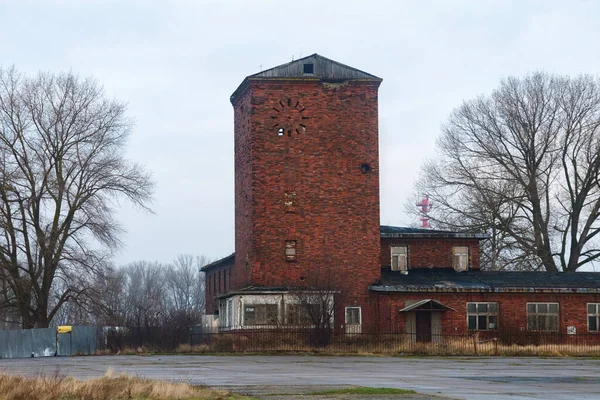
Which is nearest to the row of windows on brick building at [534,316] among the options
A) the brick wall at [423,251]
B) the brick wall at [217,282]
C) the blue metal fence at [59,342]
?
the brick wall at [423,251]

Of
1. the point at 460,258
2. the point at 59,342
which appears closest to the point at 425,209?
the point at 460,258

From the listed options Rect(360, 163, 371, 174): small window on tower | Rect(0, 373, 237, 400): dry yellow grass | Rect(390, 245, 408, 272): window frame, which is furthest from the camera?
Rect(390, 245, 408, 272): window frame

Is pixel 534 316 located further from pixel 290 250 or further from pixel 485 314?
pixel 290 250

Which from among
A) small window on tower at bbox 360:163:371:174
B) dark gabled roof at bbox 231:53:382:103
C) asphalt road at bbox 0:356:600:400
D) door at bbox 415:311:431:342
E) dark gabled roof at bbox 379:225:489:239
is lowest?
asphalt road at bbox 0:356:600:400

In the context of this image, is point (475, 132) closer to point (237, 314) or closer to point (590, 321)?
point (590, 321)

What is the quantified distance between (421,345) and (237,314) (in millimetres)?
10940

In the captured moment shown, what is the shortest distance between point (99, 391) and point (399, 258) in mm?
40931

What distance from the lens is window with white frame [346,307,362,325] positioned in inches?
2128

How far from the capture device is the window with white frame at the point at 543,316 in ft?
179

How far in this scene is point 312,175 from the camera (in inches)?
2172

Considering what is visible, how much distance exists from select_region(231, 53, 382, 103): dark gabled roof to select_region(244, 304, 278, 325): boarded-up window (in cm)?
1235

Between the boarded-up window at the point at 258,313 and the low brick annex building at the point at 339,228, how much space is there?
2.59 feet

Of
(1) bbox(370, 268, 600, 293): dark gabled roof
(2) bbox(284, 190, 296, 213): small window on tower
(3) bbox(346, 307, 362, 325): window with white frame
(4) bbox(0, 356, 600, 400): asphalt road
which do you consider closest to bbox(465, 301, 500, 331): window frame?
(1) bbox(370, 268, 600, 293): dark gabled roof

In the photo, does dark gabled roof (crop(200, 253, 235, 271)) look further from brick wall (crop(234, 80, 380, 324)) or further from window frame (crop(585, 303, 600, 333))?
window frame (crop(585, 303, 600, 333))
